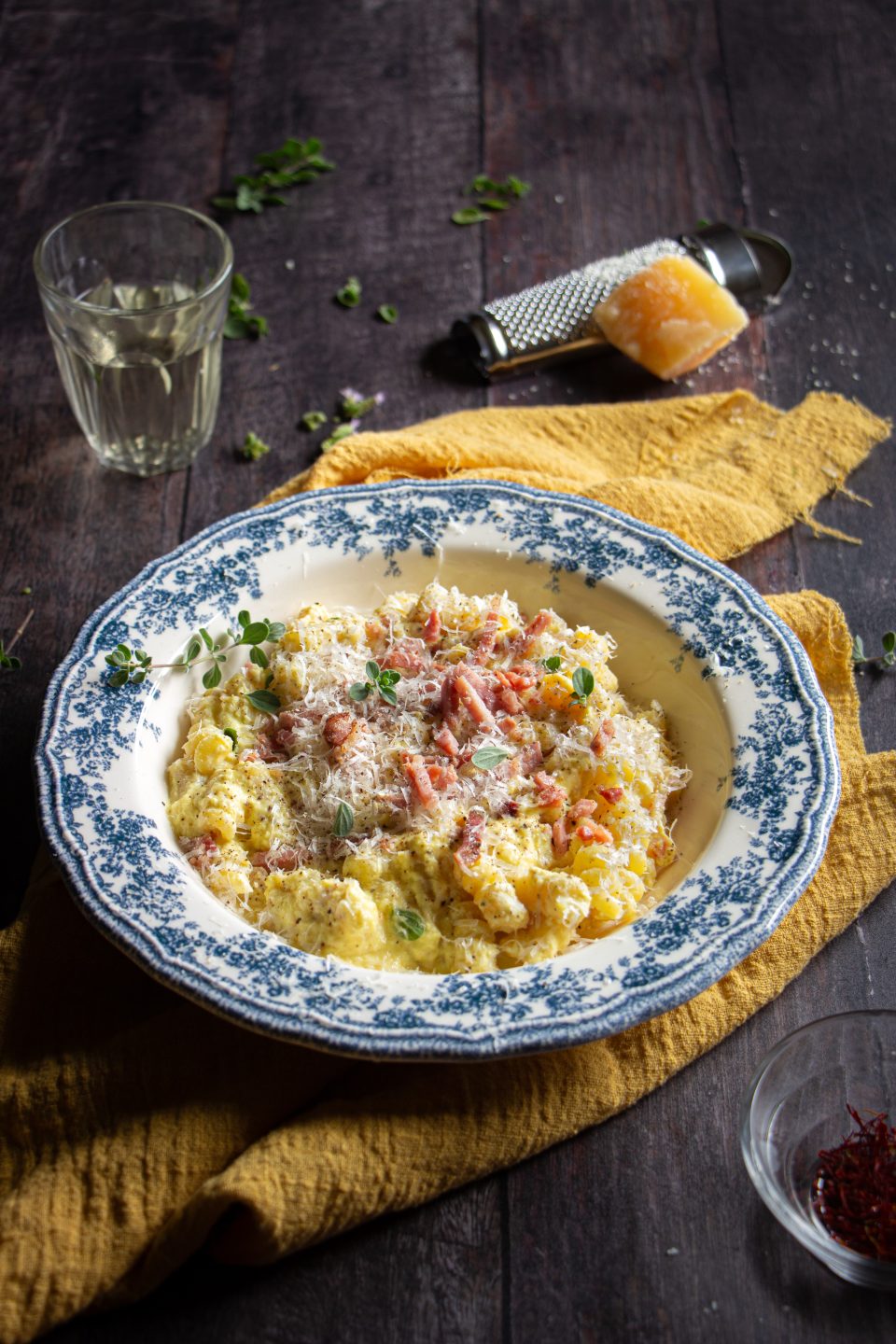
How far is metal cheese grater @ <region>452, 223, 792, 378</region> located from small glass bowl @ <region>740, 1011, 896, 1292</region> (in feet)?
8.21

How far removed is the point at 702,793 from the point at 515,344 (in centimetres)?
196

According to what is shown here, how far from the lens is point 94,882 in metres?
2.59

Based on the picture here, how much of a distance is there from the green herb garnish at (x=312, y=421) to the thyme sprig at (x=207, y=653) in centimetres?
116

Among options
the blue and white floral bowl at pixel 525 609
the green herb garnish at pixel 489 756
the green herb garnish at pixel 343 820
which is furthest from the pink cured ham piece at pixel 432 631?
the green herb garnish at pixel 343 820

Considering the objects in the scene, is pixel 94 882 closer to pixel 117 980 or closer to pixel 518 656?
pixel 117 980


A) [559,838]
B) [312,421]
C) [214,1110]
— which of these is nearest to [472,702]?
[559,838]

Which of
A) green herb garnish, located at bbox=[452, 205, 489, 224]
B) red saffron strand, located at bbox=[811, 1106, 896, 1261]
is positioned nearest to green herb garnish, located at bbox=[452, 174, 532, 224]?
green herb garnish, located at bbox=[452, 205, 489, 224]

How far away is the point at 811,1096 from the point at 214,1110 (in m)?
1.16

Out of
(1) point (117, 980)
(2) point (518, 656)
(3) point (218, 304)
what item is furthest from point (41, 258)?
(1) point (117, 980)

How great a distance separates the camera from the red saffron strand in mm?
2404

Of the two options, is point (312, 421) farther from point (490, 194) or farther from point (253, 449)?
point (490, 194)

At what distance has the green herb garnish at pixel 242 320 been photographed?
4531 millimetres

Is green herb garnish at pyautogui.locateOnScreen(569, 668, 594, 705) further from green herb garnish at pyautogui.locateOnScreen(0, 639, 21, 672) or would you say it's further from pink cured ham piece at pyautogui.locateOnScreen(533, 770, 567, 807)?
green herb garnish at pyautogui.locateOnScreen(0, 639, 21, 672)

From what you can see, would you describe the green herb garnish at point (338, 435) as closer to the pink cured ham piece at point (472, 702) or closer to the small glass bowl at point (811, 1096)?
the pink cured ham piece at point (472, 702)
